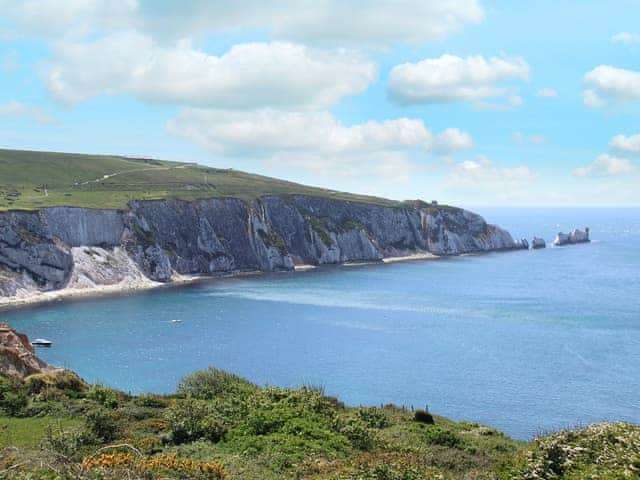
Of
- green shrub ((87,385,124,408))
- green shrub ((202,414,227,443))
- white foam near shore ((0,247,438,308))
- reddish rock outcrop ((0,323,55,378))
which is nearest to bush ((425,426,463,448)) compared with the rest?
green shrub ((202,414,227,443))

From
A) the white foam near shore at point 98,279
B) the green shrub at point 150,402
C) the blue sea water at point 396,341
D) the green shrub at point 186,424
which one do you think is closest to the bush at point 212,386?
the green shrub at point 150,402

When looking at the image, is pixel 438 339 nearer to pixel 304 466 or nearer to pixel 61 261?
pixel 304 466

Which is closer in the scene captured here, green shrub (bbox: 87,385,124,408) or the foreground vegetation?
the foreground vegetation

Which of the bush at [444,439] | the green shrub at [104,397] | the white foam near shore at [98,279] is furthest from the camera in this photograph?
the white foam near shore at [98,279]

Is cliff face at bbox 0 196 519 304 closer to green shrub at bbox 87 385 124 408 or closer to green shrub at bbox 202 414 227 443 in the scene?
green shrub at bbox 87 385 124 408

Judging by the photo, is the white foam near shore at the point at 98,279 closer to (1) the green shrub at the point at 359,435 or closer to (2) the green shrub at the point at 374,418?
(2) the green shrub at the point at 374,418

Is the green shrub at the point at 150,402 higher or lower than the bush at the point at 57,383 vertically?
lower
